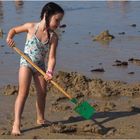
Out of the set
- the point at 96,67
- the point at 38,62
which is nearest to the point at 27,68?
the point at 38,62

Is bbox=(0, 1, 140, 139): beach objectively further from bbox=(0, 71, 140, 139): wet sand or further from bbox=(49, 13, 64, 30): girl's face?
bbox=(49, 13, 64, 30): girl's face

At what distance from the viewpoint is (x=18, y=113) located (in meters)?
5.64

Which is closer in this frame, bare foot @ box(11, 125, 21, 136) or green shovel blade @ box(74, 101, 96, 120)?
bare foot @ box(11, 125, 21, 136)

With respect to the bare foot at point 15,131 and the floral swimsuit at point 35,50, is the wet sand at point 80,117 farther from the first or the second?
the floral swimsuit at point 35,50

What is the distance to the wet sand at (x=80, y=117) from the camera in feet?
18.2

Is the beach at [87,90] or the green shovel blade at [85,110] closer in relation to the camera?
the beach at [87,90]

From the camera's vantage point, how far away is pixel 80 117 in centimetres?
622

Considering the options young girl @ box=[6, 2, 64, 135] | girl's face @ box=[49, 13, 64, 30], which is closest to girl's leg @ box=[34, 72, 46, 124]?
young girl @ box=[6, 2, 64, 135]

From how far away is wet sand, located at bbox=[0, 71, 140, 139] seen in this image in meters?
5.56

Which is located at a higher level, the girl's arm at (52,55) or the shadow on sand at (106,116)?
the girl's arm at (52,55)

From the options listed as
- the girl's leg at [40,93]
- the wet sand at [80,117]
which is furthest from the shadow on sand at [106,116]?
the girl's leg at [40,93]

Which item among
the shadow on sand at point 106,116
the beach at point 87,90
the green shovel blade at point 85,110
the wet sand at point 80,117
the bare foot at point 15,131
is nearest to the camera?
the bare foot at point 15,131

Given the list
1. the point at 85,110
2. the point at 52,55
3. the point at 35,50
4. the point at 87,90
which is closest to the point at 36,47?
the point at 35,50

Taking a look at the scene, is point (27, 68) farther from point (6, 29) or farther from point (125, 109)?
point (6, 29)
